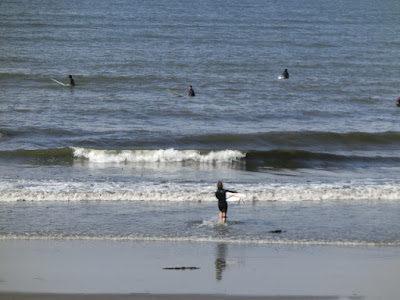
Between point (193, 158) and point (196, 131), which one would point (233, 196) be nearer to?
point (193, 158)

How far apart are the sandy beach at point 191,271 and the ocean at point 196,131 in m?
0.80

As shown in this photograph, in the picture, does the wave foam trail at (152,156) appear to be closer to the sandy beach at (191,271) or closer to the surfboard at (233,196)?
the surfboard at (233,196)

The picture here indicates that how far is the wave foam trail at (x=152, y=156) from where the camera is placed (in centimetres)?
2591

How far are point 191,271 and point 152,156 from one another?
13128 mm

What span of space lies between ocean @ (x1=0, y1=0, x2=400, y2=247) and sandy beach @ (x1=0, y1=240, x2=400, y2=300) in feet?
2.61

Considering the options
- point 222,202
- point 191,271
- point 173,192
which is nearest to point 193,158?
point 173,192

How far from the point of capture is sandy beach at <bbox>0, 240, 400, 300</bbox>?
481 inches

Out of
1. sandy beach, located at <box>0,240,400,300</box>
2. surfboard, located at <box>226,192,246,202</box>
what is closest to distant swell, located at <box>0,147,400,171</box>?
surfboard, located at <box>226,192,246,202</box>

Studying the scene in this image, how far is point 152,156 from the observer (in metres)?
26.1

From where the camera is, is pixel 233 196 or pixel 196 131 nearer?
pixel 233 196

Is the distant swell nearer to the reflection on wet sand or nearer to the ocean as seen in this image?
the ocean

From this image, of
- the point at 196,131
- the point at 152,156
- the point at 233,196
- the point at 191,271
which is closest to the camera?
the point at 191,271

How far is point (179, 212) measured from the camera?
60.2 ft

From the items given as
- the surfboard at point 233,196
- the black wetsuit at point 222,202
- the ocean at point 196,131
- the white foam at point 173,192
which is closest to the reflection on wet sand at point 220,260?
the ocean at point 196,131
